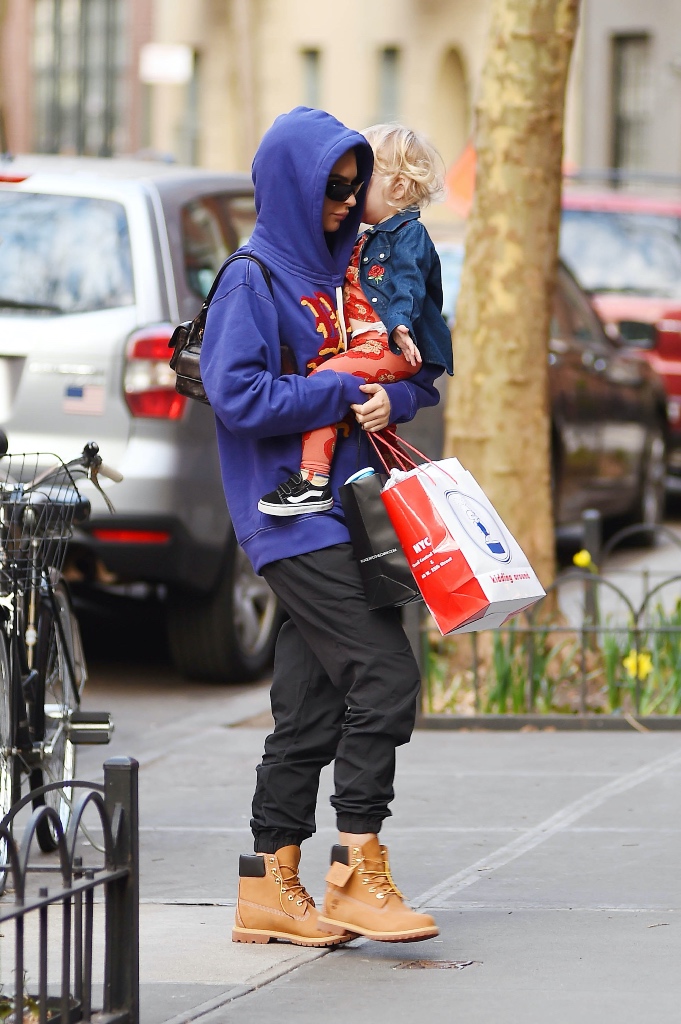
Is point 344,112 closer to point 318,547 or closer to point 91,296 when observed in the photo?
point 91,296

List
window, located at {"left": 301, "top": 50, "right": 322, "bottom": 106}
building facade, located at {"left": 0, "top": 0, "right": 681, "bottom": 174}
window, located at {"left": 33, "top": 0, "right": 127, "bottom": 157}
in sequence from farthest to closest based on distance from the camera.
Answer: window, located at {"left": 33, "top": 0, "right": 127, "bottom": 157} < window, located at {"left": 301, "top": 50, "right": 322, "bottom": 106} < building facade, located at {"left": 0, "top": 0, "right": 681, "bottom": 174}

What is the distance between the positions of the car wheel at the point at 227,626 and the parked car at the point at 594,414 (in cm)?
157

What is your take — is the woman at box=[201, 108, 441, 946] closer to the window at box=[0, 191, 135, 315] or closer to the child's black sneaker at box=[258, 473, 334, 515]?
the child's black sneaker at box=[258, 473, 334, 515]

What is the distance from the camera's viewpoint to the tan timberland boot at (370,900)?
4.31 meters

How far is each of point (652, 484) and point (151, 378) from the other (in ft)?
17.6

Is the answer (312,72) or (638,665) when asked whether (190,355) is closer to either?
(638,665)

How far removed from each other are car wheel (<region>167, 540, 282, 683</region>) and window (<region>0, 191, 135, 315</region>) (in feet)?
3.55

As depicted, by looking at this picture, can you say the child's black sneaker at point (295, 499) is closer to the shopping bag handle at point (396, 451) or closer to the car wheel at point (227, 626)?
the shopping bag handle at point (396, 451)

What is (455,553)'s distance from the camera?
164 inches

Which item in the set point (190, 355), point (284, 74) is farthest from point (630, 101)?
point (190, 355)

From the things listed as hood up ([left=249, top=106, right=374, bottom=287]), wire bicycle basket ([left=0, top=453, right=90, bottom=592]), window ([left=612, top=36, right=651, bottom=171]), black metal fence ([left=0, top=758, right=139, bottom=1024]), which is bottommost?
black metal fence ([left=0, top=758, right=139, bottom=1024])

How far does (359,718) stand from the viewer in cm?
430

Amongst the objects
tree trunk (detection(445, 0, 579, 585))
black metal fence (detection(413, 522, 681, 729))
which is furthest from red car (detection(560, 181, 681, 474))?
black metal fence (detection(413, 522, 681, 729))

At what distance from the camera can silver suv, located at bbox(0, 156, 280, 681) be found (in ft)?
24.2
